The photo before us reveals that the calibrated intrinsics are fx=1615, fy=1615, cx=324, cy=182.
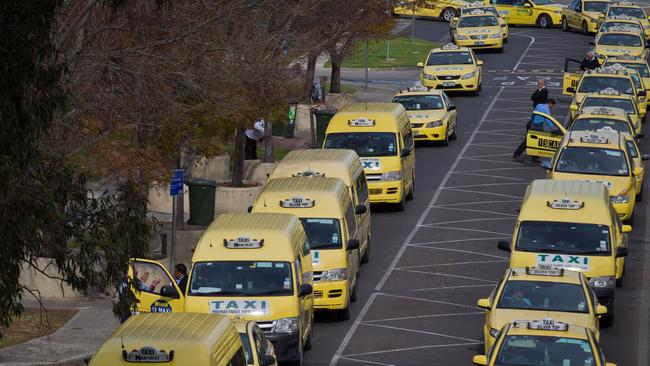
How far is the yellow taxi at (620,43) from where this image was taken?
5672cm

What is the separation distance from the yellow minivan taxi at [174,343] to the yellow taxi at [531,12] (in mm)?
55525

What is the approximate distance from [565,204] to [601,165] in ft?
20.2

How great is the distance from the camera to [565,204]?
27.6m

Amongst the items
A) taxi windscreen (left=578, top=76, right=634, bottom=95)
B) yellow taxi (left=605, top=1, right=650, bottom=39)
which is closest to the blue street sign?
taxi windscreen (left=578, top=76, right=634, bottom=95)

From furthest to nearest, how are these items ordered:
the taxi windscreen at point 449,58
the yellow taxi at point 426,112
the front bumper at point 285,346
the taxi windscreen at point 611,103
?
the taxi windscreen at point 449,58 < the yellow taxi at point 426,112 < the taxi windscreen at point 611,103 < the front bumper at point 285,346

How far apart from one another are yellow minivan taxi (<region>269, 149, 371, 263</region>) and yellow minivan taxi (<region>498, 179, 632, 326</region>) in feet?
12.3

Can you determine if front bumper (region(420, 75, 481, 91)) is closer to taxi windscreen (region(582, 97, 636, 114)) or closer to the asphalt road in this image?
the asphalt road

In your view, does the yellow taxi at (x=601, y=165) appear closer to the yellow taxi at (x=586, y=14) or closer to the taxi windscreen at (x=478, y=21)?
the taxi windscreen at (x=478, y=21)

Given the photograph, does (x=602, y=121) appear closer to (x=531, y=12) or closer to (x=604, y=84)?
(x=604, y=84)

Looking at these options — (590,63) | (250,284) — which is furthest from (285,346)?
(590,63)

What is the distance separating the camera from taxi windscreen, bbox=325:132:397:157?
35.7m

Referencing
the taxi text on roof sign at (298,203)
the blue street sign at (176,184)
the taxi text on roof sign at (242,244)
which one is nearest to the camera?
the taxi text on roof sign at (242,244)

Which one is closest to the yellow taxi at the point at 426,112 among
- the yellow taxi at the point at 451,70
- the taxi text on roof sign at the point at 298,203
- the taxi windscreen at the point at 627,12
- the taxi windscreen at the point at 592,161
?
the yellow taxi at the point at 451,70

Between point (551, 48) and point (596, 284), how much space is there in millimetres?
40133
